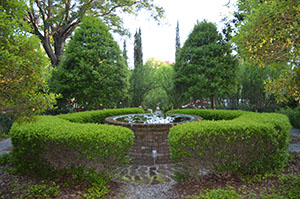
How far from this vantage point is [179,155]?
3623mm

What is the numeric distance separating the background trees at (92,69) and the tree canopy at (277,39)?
6.48 m

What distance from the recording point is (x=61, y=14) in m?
12.9

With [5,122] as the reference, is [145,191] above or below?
below

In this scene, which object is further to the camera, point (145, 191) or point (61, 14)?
point (61, 14)

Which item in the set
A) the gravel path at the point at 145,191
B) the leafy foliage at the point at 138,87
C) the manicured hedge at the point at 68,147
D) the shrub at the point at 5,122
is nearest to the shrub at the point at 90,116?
the manicured hedge at the point at 68,147

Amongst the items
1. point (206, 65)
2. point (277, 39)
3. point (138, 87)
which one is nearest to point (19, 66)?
point (277, 39)

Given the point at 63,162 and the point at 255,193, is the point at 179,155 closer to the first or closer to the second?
the point at 255,193

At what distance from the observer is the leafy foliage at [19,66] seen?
2.77 meters

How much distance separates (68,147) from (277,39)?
161 inches

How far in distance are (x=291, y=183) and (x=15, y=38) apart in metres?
5.22

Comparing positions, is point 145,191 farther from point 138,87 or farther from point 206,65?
point 138,87

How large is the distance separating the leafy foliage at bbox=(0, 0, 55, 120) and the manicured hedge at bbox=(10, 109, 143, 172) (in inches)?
13.5

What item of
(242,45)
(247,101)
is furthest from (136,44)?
(242,45)

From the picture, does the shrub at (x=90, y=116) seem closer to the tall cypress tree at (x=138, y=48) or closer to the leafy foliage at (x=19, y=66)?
the leafy foliage at (x=19, y=66)
